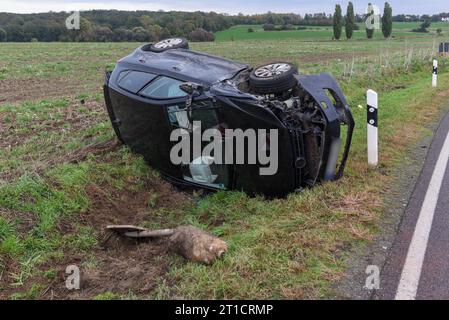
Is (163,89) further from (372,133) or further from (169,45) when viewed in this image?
(372,133)

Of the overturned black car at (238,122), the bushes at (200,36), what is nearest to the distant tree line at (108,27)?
the bushes at (200,36)

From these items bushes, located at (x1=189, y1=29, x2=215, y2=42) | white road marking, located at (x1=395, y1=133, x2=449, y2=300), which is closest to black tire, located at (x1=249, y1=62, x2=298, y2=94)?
white road marking, located at (x1=395, y1=133, x2=449, y2=300)

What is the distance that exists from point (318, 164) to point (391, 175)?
118 centimetres

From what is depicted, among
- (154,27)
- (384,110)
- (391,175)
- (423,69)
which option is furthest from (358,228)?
(154,27)

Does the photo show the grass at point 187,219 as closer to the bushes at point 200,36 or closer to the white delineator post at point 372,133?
the white delineator post at point 372,133

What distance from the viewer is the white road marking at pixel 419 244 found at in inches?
142

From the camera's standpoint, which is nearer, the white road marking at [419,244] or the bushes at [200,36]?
the white road marking at [419,244]

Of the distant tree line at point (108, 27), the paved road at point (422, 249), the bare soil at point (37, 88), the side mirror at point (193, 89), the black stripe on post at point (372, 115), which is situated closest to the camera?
the paved road at point (422, 249)

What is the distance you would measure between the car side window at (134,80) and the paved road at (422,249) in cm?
371

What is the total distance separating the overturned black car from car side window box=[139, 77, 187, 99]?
14 mm

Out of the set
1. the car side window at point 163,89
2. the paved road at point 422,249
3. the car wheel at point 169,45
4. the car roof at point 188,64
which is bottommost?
the paved road at point 422,249

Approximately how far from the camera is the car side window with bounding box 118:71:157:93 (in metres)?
6.53

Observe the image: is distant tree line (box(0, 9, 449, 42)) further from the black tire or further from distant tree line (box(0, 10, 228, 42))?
the black tire
